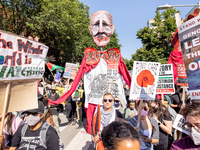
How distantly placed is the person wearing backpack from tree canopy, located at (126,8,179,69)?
46.9 feet

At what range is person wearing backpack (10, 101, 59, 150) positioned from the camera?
71.2 inches

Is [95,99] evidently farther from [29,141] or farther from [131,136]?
[131,136]

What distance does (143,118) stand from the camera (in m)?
2.26

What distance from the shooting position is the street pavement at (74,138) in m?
3.98

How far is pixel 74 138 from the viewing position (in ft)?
14.7

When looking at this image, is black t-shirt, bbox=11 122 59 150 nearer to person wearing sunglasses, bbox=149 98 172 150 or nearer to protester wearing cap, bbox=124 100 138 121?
person wearing sunglasses, bbox=149 98 172 150

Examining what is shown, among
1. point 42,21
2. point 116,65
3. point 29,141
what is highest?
point 42,21

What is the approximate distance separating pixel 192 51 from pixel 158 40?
1456 cm

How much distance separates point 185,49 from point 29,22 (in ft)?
44.7

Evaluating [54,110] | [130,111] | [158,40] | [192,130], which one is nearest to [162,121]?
[192,130]

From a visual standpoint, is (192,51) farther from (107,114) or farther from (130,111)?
(130,111)

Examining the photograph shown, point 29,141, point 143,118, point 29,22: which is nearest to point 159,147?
point 143,118

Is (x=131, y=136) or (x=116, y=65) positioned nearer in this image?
(x=131, y=136)

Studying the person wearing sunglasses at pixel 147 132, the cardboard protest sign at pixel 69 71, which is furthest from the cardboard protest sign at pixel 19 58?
the cardboard protest sign at pixel 69 71
